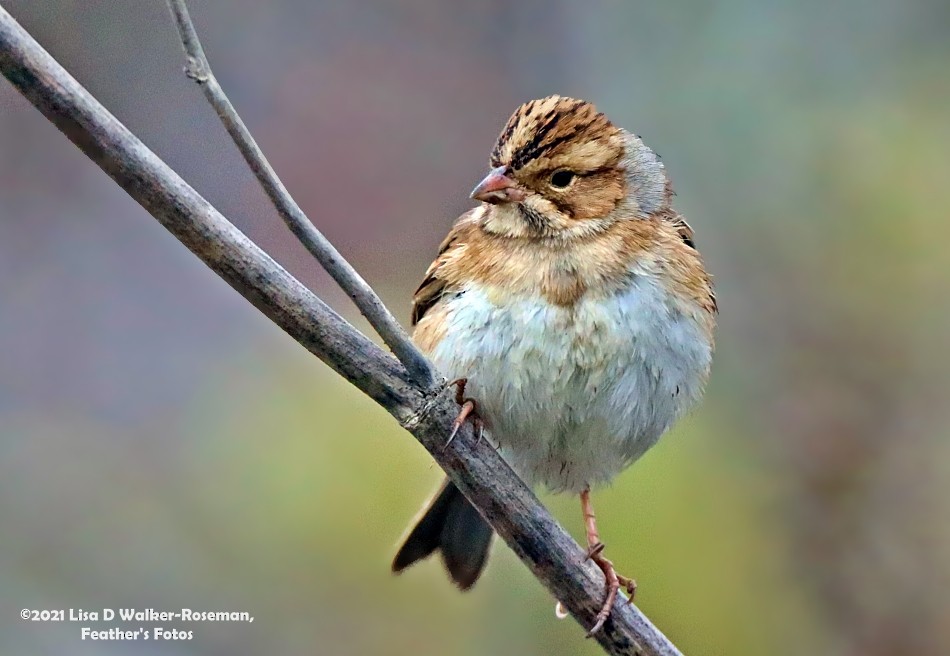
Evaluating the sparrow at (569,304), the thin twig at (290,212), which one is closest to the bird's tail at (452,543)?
the sparrow at (569,304)

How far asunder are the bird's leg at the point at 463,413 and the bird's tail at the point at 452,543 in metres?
0.66

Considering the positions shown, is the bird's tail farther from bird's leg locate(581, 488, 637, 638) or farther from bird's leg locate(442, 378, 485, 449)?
bird's leg locate(442, 378, 485, 449)

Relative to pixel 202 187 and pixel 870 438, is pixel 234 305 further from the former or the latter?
pixel 870 438


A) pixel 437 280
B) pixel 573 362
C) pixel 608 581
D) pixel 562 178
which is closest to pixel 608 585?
pixel 608 581

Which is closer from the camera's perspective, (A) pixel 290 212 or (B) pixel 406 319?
(A) pixel 290 212

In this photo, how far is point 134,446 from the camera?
15.8ft

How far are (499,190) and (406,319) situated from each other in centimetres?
160

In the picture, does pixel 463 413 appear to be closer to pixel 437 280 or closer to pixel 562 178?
pixel 437 280

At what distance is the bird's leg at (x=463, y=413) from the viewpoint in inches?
105

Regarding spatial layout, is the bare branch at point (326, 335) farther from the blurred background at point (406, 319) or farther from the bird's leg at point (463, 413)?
the blurred background at point (406, 319)

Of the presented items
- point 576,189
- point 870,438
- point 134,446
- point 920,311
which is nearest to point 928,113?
point 920,311

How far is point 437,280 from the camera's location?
11.3ft

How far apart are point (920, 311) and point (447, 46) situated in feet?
9.58

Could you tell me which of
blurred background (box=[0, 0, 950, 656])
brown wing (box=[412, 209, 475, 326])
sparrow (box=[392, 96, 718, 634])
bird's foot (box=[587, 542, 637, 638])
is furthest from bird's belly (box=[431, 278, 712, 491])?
blurred background (box=[0, 0, 950, 656])
